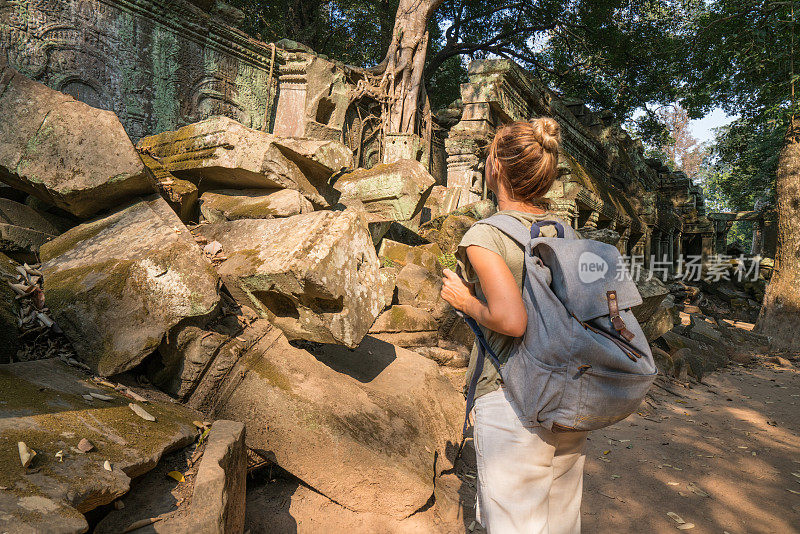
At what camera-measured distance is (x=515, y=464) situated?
1381 mm

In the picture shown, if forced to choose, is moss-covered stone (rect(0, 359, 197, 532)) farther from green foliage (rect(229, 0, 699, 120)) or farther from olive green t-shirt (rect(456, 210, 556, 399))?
green foliage (rect(229, 0, 699, 120))

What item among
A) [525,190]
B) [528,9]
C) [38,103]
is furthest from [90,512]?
[528,9]

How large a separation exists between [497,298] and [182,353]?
72.3 inches

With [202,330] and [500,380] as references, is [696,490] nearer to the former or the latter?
[500,380]

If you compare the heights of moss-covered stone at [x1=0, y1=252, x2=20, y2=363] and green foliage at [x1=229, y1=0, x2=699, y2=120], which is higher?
green foliage at [x1=229, y1=0, x2=699, y2=120]

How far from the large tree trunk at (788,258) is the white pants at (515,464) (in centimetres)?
1028

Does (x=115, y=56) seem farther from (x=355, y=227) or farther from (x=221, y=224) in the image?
(x=355, y=227)

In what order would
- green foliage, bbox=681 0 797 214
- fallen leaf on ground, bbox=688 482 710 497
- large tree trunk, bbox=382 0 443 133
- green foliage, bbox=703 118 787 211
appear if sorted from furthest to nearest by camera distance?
green foliage, bbox=703 118 787 211 → large tree trunk, bbox=382 0 443 133 → green foliage, bbox=681 0 797 214 → fallen leaf on ground, bbox=688 482 710 497

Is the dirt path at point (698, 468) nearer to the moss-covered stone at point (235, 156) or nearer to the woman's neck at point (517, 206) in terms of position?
the woman's neck at point (517, 206)

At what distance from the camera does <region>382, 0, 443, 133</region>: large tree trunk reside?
11234 millimetres

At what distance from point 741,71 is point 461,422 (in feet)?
32.8

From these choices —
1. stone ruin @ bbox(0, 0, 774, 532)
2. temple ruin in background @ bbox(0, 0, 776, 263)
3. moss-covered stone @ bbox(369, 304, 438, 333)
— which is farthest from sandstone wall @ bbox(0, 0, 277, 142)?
moss-covered stone @ bbox(369, 304, 438, 333)

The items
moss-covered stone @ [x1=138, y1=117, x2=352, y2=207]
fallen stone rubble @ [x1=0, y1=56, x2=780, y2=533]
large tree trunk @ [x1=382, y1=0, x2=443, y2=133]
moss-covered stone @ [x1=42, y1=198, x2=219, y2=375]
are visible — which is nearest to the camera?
fallen stone rubble @ [x1=0, y1=56, x2=780, y2=533]

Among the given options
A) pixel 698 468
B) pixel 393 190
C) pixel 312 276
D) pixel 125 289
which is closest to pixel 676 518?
pixel 698 468
